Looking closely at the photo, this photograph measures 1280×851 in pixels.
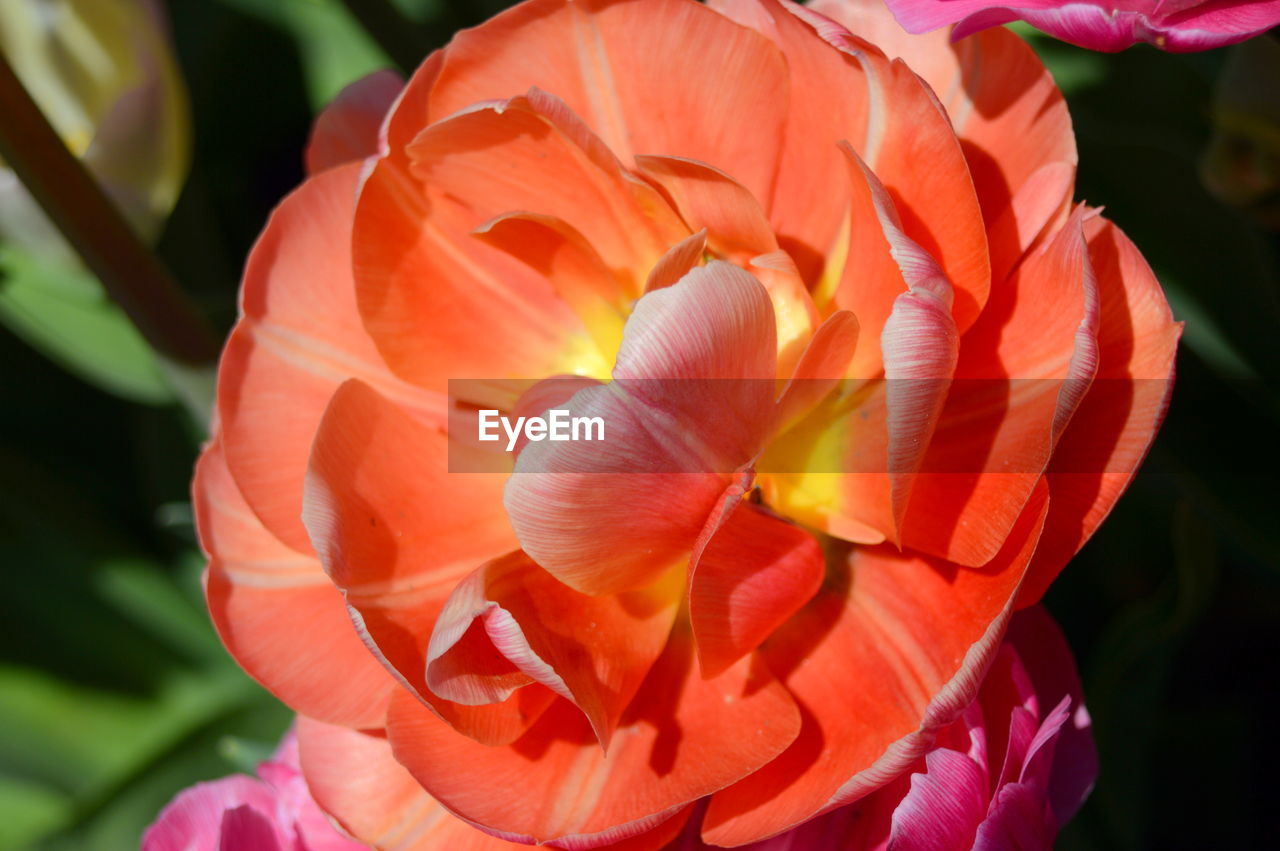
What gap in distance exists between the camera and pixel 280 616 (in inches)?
23.2

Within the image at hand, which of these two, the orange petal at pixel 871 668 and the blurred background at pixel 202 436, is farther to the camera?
the blurred background at pixel 202 436

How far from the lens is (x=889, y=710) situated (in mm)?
487

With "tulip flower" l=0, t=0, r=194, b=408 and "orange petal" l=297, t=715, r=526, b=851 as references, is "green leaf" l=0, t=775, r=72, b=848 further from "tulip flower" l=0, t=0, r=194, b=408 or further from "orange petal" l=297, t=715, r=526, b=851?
"orange petal" l=297, t=715, r=526, b=851

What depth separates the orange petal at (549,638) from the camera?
0.47 m

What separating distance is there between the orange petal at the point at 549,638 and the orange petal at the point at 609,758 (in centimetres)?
2

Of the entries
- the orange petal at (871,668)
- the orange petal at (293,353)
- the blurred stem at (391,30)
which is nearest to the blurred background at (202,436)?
the blurred stem at (391,30)

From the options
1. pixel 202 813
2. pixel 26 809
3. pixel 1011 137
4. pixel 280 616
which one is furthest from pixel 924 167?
pixel 26 809

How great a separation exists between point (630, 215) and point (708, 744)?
25cm

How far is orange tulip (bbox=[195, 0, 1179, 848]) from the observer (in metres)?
0.46

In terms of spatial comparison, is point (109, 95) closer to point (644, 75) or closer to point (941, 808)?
point (644, 75)

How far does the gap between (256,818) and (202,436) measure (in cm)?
37

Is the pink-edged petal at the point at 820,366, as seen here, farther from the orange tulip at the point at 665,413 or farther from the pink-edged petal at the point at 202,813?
the pink-edged petal at the point at 202,813

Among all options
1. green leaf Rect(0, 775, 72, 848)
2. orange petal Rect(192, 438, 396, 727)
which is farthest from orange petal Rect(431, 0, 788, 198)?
green leaf Rect(0, 775, 72, 848)

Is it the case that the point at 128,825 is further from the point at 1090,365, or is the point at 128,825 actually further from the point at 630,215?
the point at 1090,365
